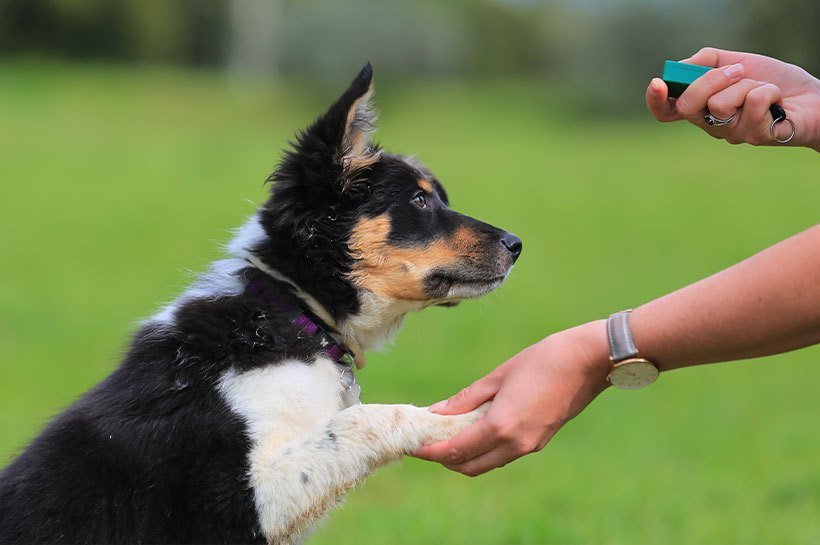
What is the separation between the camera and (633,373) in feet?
10.5

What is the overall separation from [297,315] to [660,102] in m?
1.52

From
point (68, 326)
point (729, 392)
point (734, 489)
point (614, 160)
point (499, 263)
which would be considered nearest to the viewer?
point (499, 263)

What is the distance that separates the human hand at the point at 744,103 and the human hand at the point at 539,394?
748 millimetres

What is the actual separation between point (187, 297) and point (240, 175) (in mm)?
18410

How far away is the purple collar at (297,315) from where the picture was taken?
392 cm

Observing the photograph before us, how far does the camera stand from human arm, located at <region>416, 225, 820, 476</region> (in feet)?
9.52

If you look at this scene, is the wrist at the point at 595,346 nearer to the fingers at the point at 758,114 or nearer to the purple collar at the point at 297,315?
the fingers at the point at 758,114

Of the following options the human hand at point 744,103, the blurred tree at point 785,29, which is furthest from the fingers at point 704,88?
the blurred tree at point 785,29

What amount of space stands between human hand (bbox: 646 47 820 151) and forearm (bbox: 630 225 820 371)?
1.76ft

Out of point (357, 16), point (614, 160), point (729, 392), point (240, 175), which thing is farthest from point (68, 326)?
point (357, 16)

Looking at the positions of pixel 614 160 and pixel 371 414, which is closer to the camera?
pixel 371 414

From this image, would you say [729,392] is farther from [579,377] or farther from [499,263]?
[579,377]

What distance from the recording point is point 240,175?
72.6 ft

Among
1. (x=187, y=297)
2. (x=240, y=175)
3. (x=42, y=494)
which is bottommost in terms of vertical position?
(x=240, y=175)
